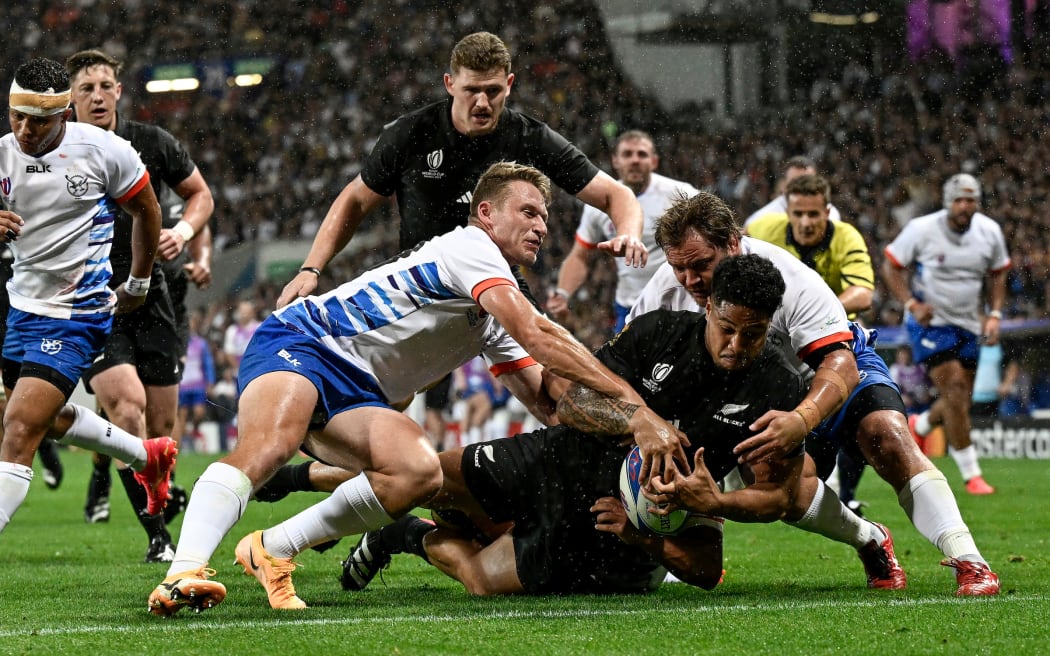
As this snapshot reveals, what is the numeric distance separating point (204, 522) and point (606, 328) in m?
14.8

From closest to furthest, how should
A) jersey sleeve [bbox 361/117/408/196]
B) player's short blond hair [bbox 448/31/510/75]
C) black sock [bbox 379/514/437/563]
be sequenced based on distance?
black sock [bbox 379/514/437/563] < player's short blond hair [bbox 448/31/510/75] < jersey sleeve [bbox 361/117/408/196]

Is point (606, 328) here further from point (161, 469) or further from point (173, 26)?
point (173, 26)

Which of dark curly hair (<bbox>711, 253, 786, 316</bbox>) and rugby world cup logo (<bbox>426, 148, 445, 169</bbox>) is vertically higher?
rugby world cup logo (<bbox>426, 148, 445, 169</bbox>)

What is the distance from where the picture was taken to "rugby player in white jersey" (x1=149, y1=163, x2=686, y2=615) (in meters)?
4.67

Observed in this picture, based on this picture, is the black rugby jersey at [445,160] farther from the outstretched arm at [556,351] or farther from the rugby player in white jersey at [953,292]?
the rugby player in white jersey at [953,292]

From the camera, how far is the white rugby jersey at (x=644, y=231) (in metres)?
9.62

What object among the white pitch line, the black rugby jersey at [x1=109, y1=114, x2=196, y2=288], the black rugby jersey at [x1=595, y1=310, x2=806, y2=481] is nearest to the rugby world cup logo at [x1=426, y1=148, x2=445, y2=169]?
the black rugby jersey at [x1=109, y1=114, x2=196, y2=288]

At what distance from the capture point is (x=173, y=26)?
103 ft

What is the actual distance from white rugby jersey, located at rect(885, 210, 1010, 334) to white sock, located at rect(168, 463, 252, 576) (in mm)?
7937

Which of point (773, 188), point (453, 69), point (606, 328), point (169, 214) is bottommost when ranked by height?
point (606, 328)

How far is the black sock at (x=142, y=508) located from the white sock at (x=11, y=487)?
4.44 ft

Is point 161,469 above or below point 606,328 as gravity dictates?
above

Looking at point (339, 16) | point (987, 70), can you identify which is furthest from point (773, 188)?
point (339, 16)

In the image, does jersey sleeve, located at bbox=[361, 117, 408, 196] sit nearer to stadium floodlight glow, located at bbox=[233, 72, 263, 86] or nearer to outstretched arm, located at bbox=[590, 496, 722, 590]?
outstretched arm, located at bbox=[590, 496, 722, 590]
